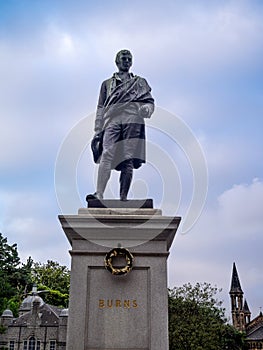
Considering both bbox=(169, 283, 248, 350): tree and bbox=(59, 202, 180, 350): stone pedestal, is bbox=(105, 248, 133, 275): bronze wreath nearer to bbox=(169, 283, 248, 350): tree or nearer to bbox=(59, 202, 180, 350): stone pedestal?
bbox=(59, 202, 180, 350): stone pedestal

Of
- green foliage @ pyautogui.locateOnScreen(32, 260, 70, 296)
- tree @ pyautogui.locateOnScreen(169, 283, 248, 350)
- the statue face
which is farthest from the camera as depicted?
green foliage @ pyautogui.locateOnScreen(32, 260, 70, 296)

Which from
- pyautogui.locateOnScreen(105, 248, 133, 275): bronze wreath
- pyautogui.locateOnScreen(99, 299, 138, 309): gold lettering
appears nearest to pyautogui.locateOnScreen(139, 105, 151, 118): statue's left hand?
pyautogui.locateOnScreen(105, 248, 133, 275): bronze wreath

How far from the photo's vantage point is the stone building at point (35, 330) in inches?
1845

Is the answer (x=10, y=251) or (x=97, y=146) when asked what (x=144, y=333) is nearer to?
(x=97, y=146)

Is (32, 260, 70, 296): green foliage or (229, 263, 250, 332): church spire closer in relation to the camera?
(32, 260, 70, 296): green foliage

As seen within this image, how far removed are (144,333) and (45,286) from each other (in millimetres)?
58229

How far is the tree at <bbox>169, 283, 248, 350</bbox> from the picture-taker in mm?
34469

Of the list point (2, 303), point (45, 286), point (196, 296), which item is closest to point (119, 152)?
point (196, 296)

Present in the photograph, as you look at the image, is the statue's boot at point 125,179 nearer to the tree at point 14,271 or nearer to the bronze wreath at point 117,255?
the bronze wreath at point 117,255

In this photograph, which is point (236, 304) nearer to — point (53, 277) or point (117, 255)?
point (53, 277)

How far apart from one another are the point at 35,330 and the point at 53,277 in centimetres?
1703

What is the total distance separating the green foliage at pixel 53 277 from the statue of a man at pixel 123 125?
57.6 metres

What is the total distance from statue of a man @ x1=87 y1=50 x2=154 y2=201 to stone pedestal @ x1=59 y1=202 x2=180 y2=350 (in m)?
0.81

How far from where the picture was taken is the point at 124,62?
326 inches
